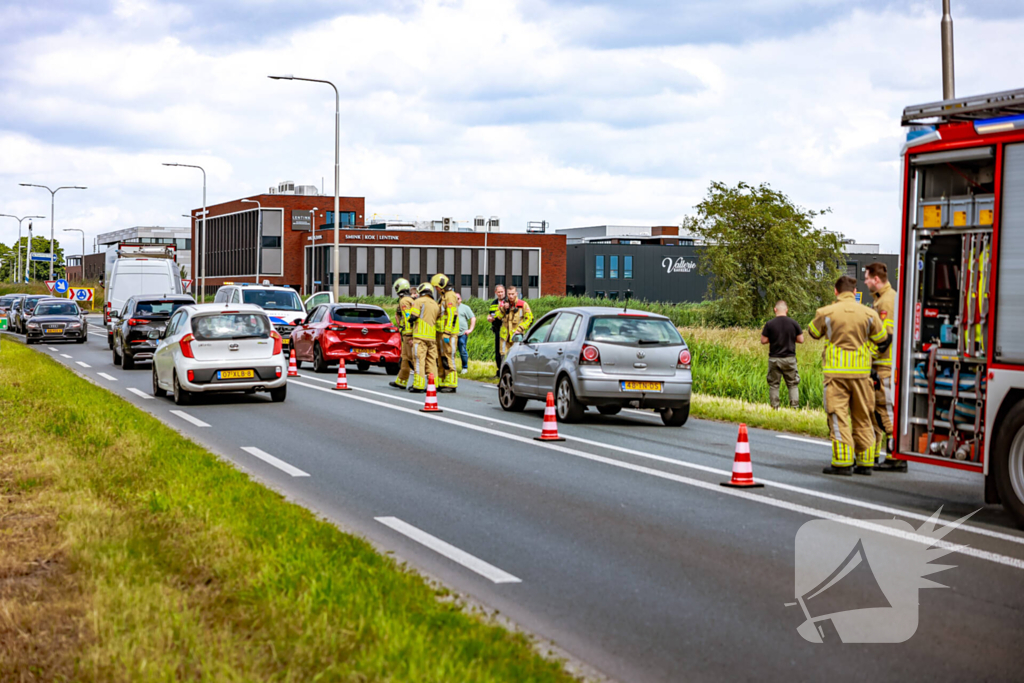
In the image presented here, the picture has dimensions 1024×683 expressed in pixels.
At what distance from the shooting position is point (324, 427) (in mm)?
14344

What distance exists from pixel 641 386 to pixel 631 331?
29.9 inches

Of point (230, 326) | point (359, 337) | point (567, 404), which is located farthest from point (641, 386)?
point (359, 337)

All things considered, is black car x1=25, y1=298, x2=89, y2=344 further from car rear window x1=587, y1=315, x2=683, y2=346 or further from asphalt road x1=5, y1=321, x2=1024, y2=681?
car rear window x1=587, y1=315, x2=683, y2=346

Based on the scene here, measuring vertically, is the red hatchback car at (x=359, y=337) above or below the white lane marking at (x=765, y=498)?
above

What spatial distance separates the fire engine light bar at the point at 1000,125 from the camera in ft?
27.1

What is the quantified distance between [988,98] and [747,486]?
3596mm

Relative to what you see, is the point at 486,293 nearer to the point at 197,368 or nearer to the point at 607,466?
the point at 197,368

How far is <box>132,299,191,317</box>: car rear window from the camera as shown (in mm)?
26172

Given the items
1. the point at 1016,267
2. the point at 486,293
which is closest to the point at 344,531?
the point at 1016,267

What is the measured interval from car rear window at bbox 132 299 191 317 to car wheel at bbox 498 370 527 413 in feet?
39.2

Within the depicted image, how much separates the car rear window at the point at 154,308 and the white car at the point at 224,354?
825cm

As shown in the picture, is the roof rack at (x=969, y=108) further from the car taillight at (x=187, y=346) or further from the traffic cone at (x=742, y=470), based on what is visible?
the car taillight at (x=187, y=346)

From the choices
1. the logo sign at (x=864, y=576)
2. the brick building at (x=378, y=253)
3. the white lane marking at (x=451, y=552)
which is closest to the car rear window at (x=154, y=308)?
the white lane marking at (x=451, y=552)

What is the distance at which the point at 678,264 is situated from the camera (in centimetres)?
11425
